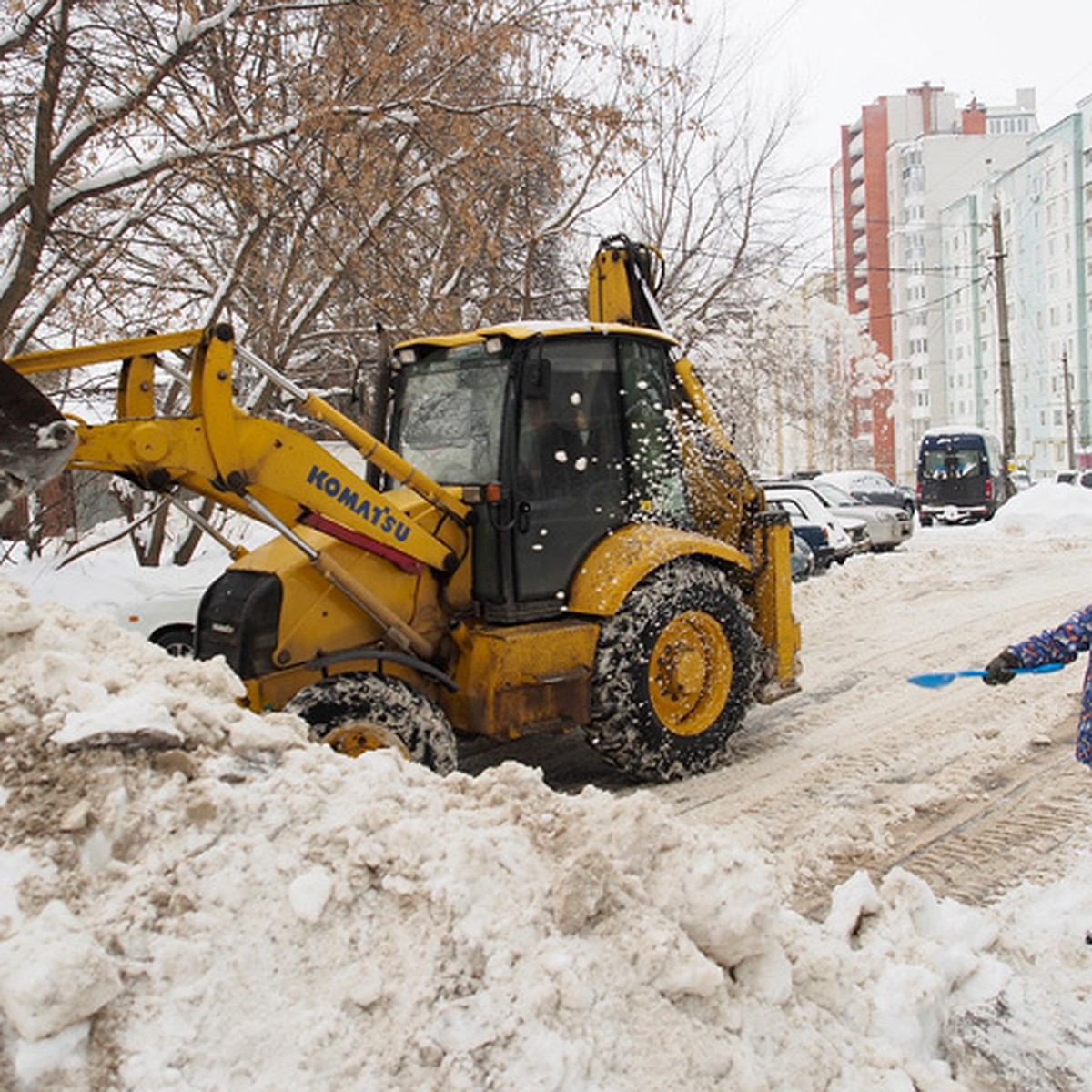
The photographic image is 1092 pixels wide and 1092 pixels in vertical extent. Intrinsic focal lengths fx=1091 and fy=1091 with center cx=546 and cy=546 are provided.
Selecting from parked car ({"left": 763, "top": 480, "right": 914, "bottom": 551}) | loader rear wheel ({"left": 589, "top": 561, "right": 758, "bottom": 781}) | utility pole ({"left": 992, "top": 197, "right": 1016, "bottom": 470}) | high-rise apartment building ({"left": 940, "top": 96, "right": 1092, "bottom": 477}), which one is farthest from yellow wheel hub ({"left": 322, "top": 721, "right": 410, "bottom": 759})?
high-rise apartment building ({"left": 940, "top": 96, "right": 1092, "bottom": 477})

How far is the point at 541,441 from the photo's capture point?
5730mm

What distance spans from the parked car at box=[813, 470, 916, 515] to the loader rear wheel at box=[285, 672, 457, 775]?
18579 millimetres

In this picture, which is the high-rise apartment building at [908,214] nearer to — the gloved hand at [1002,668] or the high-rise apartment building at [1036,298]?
the high-rise apartment building at [1036,298]

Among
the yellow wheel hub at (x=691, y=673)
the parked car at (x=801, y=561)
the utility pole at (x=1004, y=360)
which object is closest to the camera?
the yellow wheel hub at (x=691, y=673)

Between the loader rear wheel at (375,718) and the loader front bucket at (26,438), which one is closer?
the loader front bucket at (26,438)

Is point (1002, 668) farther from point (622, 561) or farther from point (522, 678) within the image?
point (522, 678)

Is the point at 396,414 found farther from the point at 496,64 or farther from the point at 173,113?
the point at 496,64

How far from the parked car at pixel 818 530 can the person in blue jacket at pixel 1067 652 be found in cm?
1056

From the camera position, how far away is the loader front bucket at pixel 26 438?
4.19 metres

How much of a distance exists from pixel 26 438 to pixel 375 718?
1.92 metres

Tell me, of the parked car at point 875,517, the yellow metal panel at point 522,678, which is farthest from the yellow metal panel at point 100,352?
the parked car at point 875,517

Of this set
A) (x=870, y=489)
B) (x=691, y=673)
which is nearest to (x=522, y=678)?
(x=691, y=673)

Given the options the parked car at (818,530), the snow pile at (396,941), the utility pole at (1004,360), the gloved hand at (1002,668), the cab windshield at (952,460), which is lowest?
the snow pile at (396,941)

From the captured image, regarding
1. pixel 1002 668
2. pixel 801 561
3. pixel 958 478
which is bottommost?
pixel 1002 668
